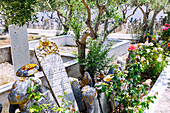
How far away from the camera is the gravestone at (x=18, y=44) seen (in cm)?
391

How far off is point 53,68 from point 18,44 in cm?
139

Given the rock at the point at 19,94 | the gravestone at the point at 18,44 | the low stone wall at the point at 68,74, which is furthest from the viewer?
the gravestone at the point at 18,44

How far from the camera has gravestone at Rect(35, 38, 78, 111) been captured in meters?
3.03

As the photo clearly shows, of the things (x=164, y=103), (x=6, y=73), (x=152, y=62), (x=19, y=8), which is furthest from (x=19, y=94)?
(x=6, y=73)

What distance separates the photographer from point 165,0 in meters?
10.5

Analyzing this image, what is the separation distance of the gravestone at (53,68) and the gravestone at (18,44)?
1.05 meters

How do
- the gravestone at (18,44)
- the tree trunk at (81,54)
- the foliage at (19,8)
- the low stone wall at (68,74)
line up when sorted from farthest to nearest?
the tree trunk at (81,54)
the gravestone at (18,44)
the low stone wall at (68,74)
the foliage at (19,8)

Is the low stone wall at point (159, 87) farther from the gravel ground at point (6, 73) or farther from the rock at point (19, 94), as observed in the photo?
the gravel ground at point (6, 73)

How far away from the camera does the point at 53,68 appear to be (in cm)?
312

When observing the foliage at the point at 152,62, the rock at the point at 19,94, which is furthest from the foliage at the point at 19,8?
the foliage at the point at 152,62

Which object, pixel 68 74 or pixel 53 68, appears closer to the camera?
pixel 53 68

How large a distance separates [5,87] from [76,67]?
229 centimetres

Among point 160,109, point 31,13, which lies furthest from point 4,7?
point 160,109

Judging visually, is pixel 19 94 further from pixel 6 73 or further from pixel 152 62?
pixel 6 73
